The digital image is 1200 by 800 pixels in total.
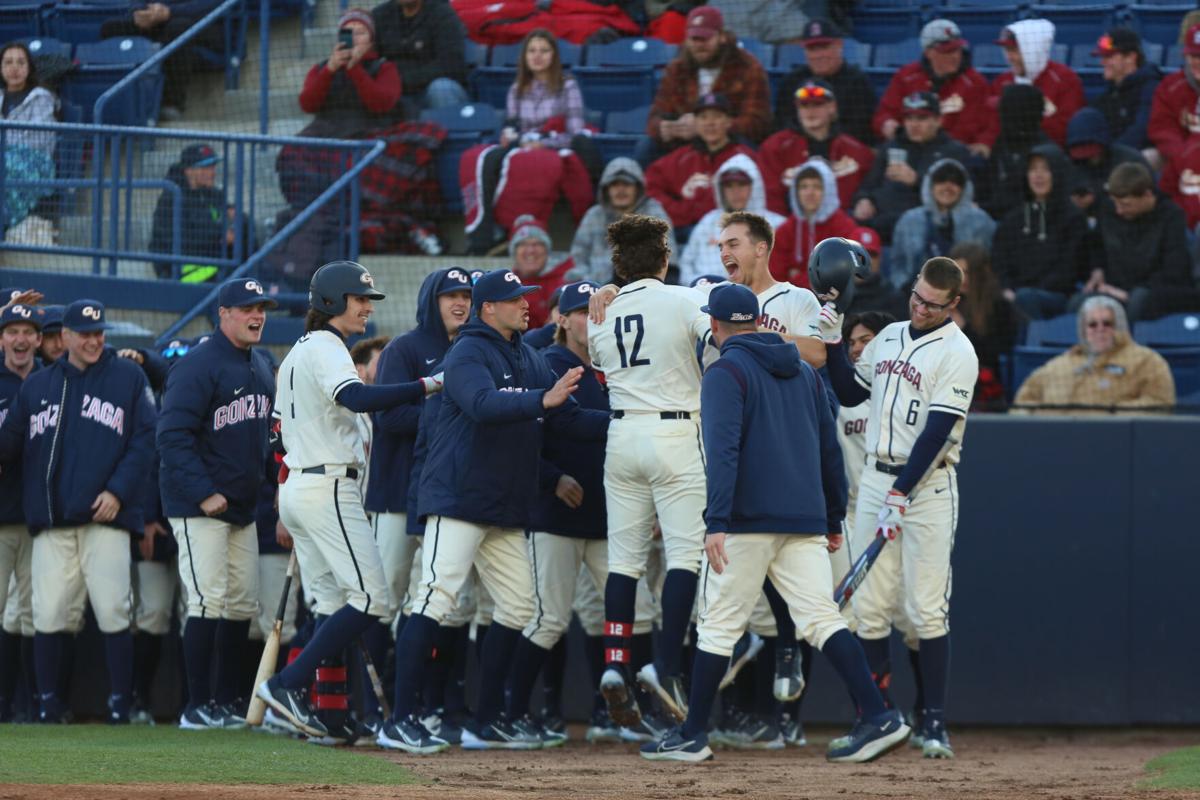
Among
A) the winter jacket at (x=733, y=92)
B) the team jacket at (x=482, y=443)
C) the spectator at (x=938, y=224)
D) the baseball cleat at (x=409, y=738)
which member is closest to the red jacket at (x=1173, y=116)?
the spectator at (x=938, y=224)

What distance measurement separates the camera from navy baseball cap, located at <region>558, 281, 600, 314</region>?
7445 millimetres

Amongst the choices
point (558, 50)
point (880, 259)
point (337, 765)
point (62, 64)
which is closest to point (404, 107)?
point (558, 50)

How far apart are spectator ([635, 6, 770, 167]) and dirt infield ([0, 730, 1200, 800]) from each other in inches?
172

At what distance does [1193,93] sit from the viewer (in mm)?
10492

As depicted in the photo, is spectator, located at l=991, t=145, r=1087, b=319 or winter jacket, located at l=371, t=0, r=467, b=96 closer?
spectator, located at l=991, t=145, r=1087, b=319

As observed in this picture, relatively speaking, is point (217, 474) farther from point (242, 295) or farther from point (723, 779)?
point (723, 779)

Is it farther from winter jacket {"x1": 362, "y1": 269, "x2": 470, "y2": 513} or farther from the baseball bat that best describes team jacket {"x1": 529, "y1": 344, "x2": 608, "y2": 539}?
the baseball bat

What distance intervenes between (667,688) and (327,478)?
1625 mm

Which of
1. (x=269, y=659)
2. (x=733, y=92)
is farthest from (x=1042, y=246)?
(x=269, y=659)

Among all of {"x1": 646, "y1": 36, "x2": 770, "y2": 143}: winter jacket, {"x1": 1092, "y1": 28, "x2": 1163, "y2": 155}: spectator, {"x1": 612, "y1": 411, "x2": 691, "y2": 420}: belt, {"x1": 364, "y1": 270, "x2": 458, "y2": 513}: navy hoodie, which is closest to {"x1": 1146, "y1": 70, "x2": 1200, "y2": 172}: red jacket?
{"x1": 1092, "y1": 28, "x2": 1163, "y2": 155}: spectator

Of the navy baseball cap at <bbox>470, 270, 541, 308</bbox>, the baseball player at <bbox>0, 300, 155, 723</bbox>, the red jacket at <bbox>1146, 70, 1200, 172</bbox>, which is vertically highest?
the red jacket at <bbox>1146, 70, 1200, 172</bbox>

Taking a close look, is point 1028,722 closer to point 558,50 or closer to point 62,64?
point 558,50

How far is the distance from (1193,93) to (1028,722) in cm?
415

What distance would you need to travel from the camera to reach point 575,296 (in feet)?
24.5
